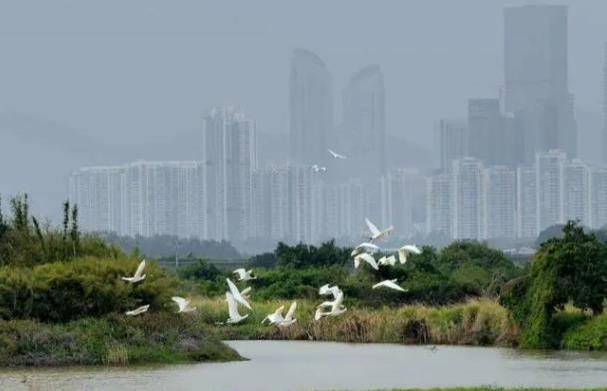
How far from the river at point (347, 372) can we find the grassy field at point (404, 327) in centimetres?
204

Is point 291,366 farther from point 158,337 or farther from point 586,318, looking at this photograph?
point 586,318

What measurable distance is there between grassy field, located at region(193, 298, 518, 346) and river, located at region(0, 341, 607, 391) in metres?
2.04

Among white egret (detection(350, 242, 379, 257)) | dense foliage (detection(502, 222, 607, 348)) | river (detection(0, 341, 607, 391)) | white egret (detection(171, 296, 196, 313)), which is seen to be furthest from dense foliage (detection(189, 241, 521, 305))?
white egret (detection(171, 296, 196, 313))

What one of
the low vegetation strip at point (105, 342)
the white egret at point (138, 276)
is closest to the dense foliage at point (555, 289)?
the low vegetation strip at point (105, 342)

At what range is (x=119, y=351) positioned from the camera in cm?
3294

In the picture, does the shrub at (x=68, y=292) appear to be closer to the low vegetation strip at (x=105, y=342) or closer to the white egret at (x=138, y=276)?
the white egret at (x=138, y=276)

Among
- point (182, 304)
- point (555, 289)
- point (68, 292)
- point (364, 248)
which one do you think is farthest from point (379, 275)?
point (68, 292)

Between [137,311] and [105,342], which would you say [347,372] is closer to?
[137,311]

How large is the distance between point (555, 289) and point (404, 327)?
3.90 meters

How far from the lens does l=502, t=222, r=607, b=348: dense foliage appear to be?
38.4 meters

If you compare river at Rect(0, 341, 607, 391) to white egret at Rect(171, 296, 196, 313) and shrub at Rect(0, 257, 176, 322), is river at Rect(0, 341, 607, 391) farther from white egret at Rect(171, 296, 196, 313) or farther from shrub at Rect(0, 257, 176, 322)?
shrub at Rect(0, 257, 176, 322)

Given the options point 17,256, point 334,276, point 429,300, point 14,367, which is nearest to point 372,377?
point 14,367

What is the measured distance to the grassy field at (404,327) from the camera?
1577 inches

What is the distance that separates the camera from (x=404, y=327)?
41031 mm
